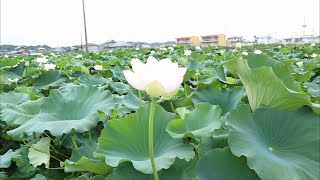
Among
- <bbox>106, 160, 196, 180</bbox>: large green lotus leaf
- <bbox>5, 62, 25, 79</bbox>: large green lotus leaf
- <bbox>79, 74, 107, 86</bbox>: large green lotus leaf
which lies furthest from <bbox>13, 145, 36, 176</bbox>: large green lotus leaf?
<bbox>5, 62, 25, 79</bbox>: large green lotus leaf

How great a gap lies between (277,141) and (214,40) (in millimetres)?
24332

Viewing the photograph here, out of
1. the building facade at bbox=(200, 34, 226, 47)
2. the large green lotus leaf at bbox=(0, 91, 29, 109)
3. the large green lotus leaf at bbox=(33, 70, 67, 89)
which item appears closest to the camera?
the large green lotus leaf at bbox=(0, 91, 29, 109)

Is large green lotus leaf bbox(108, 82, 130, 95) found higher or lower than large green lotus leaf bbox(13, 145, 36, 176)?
higher

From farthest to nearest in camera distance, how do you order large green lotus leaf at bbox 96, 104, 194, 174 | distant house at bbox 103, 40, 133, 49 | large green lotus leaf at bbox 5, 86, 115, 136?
distant house at bbox 103, 40, 133, 49
large green lotus leaf at bbox 5, 86, 115, 136
large green lotus leaf at bbox 96, 104, 194, 174

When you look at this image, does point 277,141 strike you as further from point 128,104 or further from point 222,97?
point 128,104

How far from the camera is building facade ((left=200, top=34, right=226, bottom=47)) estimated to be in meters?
22.1

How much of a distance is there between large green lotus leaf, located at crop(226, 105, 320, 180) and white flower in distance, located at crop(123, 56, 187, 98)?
0.41 feet

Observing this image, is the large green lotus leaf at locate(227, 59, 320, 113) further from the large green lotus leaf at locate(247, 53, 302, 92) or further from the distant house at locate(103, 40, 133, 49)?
the distant house at locate(103, 40, 133, 49)

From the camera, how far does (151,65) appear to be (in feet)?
1.91

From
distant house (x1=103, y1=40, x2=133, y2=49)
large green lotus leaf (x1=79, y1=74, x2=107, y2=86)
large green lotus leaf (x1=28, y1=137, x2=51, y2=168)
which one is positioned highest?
distant house (x1=103, y1=40, x2=133, y2=49)

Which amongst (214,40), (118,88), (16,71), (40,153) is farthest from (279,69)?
(214,40)

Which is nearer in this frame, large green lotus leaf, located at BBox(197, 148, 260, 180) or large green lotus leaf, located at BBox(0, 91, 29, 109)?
large green lotus leaf, located at BBox(197, 148, 260, 180)

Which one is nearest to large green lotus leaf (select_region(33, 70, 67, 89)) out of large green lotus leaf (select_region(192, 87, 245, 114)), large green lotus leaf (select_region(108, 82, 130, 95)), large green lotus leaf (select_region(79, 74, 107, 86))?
large green lotus leaf (select_region(79, 74, 107, 86))

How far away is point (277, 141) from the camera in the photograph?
0.62m
